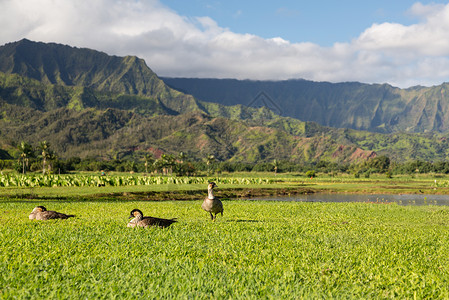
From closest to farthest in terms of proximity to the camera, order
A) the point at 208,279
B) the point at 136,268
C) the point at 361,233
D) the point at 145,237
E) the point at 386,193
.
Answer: the point at 208,279 < the point at 136,268 < the point at 145,237 < the point at 361,233 < the point at 386,193

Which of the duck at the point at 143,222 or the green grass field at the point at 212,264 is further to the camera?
the duck at the point at 143,222

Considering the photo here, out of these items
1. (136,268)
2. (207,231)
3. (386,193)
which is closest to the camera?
(136,268)

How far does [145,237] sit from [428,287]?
9.45 meters

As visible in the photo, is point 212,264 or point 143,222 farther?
point 143,222

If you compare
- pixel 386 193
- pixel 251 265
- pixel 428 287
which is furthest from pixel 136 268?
pixel 386 193

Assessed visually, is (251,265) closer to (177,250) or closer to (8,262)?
(177,250)

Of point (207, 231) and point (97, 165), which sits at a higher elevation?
point (207, 231)

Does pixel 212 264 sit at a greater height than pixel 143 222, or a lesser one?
Result: greater

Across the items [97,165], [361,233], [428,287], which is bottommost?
[97,165]

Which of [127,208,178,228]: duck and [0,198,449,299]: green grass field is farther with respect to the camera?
[127,208,178,228]: duck

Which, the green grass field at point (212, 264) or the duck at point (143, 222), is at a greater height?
the green grass field at point (212, 264)

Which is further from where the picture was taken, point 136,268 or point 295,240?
point 295,240

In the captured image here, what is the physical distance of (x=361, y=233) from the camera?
17109 millimetres

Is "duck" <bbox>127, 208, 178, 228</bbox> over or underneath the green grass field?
underneath
